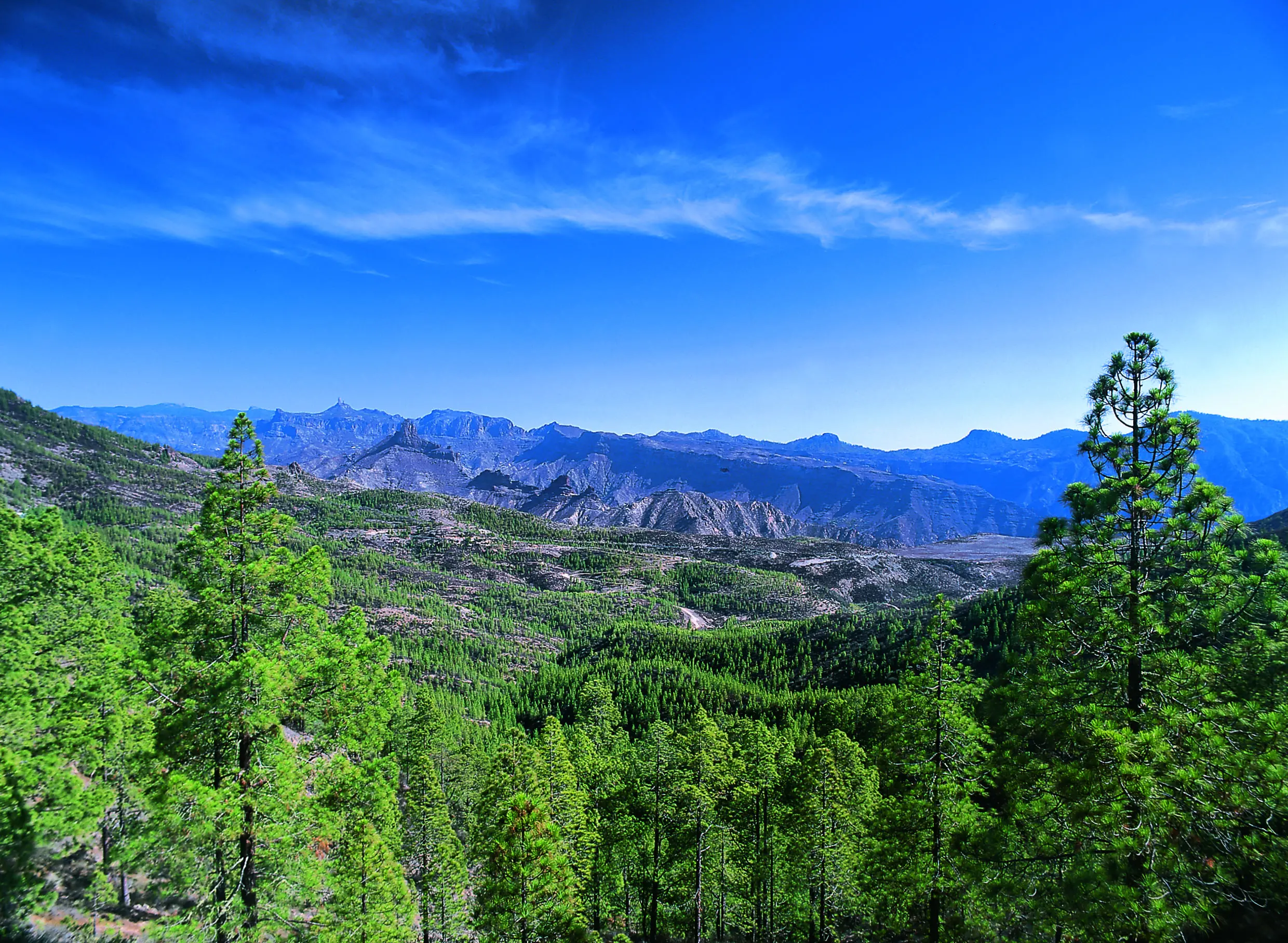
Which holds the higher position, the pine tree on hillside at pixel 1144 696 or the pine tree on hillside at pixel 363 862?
the pine tree on hillside at pixel 1144 696

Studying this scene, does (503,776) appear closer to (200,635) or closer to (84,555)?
(200,635)

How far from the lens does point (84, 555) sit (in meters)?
23.3

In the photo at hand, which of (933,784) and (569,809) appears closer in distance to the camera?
(933,784)

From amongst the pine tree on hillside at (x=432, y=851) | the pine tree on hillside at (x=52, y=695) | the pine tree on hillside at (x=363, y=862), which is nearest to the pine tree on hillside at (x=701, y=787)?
the pine tree on hillside at (x=363, y=862)

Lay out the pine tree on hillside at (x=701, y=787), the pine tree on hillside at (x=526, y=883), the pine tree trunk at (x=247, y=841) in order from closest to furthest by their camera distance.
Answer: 1. the pine tree trunk at (x=247, y=841)
2. the pine tree on hillside at (x=526, y=883)
3. the pine tree on hillside at (x=701, y=787)

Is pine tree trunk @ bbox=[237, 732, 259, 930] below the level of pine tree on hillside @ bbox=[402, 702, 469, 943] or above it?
above

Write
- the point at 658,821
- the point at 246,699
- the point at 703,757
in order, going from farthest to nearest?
1. the point at 658,821
2. the point at 703,757
3. the point at 246,699

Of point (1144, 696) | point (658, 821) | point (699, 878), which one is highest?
point (1144, 696)

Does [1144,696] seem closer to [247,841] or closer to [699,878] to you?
[247,841]

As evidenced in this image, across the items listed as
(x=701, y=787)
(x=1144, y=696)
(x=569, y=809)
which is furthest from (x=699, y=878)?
(x=1144, y=696)

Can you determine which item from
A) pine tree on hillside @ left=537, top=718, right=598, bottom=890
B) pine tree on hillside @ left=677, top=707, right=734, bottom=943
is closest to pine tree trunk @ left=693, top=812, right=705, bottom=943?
pine tree on hillside @ left=677, top=707, right=734, bottom=943

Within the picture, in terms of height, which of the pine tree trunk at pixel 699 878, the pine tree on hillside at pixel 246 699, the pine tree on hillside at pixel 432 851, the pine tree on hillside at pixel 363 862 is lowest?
the pine tree on hillside at pixel 432 851

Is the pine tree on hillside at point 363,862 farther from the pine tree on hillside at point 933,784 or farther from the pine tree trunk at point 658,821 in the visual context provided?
the pine tree on hillside at point 933,784

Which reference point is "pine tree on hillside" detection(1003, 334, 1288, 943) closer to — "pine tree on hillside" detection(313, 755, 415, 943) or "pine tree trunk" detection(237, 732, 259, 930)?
"pine tree on hillside" detection(313, 755, 415, 943)
